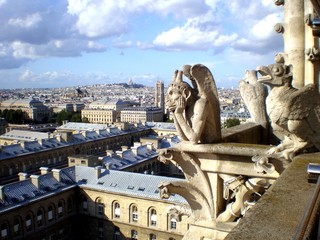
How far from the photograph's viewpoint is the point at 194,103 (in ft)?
21.2

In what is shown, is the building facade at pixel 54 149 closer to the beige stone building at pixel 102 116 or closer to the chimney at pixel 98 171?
the chimney at pixel 98 171

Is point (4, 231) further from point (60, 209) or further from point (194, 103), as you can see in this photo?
point (194, 103)

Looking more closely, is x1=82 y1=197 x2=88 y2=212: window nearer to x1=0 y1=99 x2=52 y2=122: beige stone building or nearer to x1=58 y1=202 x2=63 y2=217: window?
x1=58 y1=202 x2=63 y2=217: window

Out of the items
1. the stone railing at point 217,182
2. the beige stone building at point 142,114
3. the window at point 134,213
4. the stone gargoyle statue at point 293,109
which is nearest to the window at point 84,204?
the window at point 134,213

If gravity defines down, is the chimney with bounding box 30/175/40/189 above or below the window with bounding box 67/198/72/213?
above

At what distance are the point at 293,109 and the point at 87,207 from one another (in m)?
32.6

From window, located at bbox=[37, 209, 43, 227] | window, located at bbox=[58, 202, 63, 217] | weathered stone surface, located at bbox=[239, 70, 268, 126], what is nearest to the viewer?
weathered stone surface, located at bbox=[239, 70, 268, 126]

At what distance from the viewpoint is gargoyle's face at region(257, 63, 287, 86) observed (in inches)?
239

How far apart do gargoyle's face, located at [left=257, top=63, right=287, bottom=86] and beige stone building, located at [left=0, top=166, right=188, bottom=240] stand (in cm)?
2545

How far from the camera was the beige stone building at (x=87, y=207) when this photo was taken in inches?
1216

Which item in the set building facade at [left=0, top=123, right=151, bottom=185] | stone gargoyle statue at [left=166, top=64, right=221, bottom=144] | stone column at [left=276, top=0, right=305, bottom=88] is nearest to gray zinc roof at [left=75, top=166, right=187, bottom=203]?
building facade at [left=0, top=123, right=151, bottom=185]

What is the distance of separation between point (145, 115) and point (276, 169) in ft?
446

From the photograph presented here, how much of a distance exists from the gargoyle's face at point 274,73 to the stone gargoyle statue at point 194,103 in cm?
83

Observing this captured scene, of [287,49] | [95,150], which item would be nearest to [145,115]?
[95,150]
